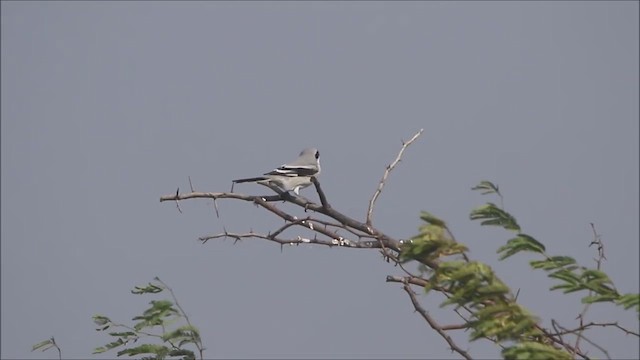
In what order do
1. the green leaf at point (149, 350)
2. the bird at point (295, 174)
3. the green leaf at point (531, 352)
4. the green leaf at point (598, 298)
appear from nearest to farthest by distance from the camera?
the green leaf at point (531, 352), the green leaf at point (598, 298), the green leaf at point (149, 350), the bird at point (295, 174)

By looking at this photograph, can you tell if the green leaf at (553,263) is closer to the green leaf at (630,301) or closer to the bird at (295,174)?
the green leaf at (630,301)

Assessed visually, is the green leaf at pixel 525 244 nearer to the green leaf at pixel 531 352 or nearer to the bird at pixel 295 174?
the green leaf at pixel 531 352

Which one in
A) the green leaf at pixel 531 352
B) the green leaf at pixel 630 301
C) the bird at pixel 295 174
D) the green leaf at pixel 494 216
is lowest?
the green leaf at pixel 531 352

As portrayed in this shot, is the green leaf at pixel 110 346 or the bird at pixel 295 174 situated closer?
the green leaf at pixel 110 346

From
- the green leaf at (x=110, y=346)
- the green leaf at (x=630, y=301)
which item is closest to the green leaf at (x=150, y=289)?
Answer: the green leaf at (x=110, y=346)

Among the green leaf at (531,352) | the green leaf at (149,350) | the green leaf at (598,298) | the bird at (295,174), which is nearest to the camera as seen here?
the green leaf at (531,352)

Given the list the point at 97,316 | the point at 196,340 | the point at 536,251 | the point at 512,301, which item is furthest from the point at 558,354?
the point at 97,316

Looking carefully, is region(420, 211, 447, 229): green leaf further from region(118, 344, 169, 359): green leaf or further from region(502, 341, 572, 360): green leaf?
region(118, 344, 169, 359): green leaf

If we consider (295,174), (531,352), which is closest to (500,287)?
(531,352)

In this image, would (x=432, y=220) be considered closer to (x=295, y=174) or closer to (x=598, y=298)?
(x=598, y=298)

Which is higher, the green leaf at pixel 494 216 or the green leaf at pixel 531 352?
the green leaf at pixel 494 216

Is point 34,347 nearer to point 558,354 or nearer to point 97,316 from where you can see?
point 97,316

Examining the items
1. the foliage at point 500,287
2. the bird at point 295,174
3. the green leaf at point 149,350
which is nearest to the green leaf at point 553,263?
the foliage at point 500,287

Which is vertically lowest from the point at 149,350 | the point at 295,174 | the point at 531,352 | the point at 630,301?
the point at 531,352
